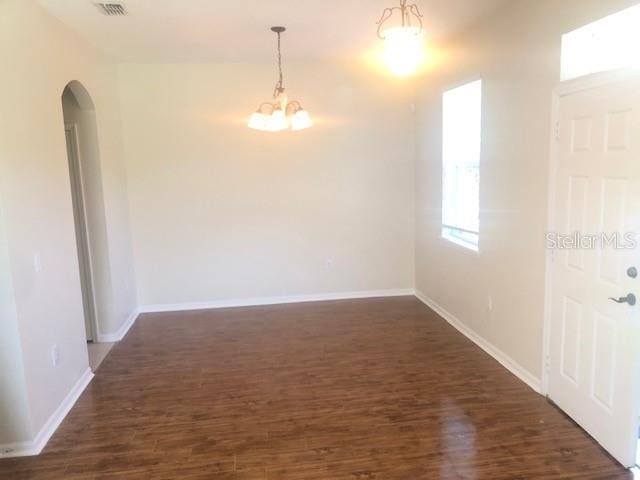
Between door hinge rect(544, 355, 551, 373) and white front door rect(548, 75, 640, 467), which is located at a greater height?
white front door rect(548, 75, 640, 467)

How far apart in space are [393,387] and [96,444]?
6.68 feet

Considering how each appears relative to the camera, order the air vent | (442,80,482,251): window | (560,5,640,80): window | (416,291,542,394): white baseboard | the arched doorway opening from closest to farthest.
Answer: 1. (560,5,640,80): window
2. the air vent
3. (416,291,542,394): white baseboard
4. the arched doorway opening
5. (442,80,482,251): window

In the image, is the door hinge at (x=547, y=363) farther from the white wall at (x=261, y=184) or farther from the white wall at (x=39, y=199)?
the white wall at (x=39, y=199)

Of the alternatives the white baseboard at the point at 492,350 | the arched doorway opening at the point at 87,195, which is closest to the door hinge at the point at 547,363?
the white baseboard at the point at 492,350

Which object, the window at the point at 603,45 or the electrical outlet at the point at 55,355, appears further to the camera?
the electrical outlet at the point at 55,355

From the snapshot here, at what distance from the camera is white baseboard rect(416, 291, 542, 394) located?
11.5ft

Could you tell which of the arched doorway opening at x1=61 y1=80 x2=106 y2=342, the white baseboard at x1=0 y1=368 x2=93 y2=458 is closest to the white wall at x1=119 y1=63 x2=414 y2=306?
the arched doorway opening at x1=61 y1=80 x2=106 y2=342

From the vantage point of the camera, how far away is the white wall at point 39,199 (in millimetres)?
2775

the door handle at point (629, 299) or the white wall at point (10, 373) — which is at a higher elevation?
the door handle at point (629, 299)

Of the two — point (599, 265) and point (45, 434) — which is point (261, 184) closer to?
point (45, 434)

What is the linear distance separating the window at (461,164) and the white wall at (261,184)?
0.85 meters

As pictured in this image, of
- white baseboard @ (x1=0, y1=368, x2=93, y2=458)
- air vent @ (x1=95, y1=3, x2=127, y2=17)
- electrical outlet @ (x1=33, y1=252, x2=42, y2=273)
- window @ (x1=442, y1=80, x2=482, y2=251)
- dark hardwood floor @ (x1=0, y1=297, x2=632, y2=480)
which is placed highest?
air vent @ (x1=95, y1=3, x2=127, y2=17)

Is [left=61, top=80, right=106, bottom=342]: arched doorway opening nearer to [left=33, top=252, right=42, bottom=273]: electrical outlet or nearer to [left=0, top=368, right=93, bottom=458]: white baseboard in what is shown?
[left=0, top=368, right=93, bottom=458]: white baseboard

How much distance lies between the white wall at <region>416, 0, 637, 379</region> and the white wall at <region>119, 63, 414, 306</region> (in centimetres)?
126
